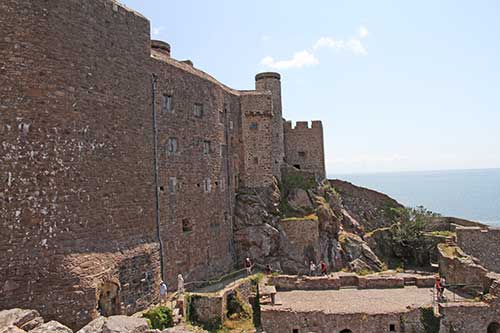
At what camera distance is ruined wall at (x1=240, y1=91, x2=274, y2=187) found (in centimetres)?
3041

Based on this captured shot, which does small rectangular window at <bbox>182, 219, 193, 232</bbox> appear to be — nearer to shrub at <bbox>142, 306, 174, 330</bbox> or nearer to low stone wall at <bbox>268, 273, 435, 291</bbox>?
low stone wall at <bbox>268, 273, 435, 291</bbox>

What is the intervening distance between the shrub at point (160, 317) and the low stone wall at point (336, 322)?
14.0 feet

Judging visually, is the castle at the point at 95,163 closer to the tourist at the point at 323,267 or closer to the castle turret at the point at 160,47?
the castle turret at the point at 160,47

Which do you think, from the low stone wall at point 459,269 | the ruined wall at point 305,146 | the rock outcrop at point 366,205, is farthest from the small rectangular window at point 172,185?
the rock outcrop at point 366,205

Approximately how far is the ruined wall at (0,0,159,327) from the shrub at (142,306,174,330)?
47.3 inches

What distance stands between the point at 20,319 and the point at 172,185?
11305mm

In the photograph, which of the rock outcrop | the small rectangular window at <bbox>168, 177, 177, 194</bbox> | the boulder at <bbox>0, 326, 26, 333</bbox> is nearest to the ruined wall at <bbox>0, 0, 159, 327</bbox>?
the small rectangular window at <bbox>168, 177, 177, 194</bbox>

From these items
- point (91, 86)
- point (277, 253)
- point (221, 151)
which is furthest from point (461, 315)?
point (91, 86)

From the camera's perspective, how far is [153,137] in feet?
65.4

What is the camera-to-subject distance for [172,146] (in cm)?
2183

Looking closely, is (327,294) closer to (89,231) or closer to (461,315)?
(461,315)

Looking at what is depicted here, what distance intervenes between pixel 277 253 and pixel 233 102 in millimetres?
10632

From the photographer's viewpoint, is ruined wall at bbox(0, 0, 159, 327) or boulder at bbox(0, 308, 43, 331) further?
ruined wall at bbox(0, 0, 159, 327)

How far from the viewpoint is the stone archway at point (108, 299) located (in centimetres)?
1577
